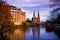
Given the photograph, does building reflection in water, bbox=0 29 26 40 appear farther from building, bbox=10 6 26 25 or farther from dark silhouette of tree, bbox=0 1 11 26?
dark silhouette of tree, bbox=0 1 11 26

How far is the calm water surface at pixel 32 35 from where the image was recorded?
26.1ft

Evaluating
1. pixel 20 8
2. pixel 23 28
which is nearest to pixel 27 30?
pixel 23 28

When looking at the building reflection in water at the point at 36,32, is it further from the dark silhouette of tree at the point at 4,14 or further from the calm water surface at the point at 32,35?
the dark silhouette of tree at the point at 4,14

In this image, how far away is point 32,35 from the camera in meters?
8.39

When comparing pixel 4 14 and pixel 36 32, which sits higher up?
pixel 4 14

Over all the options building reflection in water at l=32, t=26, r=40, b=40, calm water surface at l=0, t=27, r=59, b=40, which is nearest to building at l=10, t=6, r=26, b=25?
calm water surface at l=0, t=27, r=59, b=40

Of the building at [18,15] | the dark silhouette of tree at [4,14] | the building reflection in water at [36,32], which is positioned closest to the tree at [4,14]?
the dark silhouette of tree at [4,14]

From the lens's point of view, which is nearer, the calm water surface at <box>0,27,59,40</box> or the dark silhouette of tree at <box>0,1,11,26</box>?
the calm water surface at <box>0,27,59,40</box>

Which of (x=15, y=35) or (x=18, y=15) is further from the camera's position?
(x=15, y=35)

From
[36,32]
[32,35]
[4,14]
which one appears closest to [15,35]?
[32,35]

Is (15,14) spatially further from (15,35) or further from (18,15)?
(15,35)

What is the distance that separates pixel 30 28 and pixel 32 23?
0.28 meters

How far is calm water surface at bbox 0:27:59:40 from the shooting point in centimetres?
796

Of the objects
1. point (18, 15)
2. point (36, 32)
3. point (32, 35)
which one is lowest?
point (32, 35)
